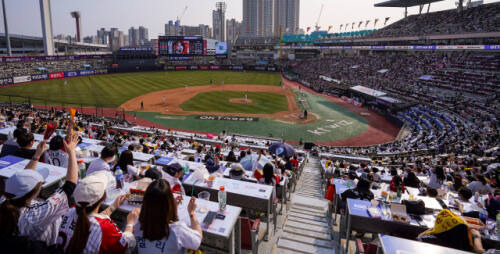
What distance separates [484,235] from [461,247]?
1388 millimetres

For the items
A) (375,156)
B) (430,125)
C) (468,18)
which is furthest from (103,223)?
(468,18)

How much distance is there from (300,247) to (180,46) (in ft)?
293

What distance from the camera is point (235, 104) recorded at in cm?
4097

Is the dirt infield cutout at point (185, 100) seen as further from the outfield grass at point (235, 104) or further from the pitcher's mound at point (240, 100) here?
the pitcher's mound at point (240, 100)

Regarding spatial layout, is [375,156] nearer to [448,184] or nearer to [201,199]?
[448,184]

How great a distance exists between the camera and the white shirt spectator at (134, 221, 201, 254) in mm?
3520

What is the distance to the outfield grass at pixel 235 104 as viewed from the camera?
125 ft

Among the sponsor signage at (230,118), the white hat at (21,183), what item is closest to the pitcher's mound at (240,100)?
the sponsor signage at (230,118)

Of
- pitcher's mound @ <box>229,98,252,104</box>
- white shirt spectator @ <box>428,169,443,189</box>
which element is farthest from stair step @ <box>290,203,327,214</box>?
pitcher's mound @ <box>229,98,252,104</box>

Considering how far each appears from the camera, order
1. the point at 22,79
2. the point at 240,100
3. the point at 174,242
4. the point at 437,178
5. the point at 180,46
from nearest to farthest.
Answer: the point at 174,242 < the point at 437,178 < the point at 240,100 < the point at 22,79 < the point at 180,46

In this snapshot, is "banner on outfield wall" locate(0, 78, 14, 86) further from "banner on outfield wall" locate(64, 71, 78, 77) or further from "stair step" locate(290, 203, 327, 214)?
"stair step" locate(290, 203, 327, 214)

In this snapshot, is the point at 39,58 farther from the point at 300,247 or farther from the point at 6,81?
the point at 300,247

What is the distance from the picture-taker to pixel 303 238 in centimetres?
775

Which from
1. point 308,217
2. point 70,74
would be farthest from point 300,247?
point 70,74
